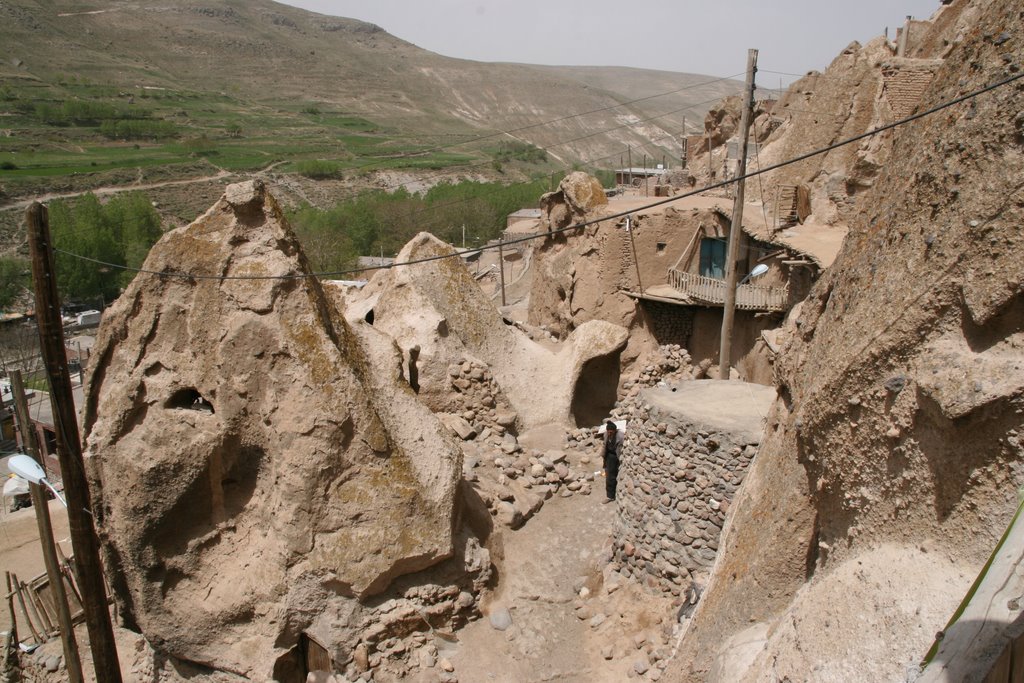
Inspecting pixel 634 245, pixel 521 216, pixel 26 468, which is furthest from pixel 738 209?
pixel 521 216

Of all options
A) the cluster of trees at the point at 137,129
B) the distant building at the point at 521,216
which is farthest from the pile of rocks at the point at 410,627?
the cluster of trees at the point at 137,129

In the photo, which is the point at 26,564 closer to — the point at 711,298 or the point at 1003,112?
the point at 711,298

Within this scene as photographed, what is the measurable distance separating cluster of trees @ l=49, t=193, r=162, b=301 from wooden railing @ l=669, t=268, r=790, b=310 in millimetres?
24835

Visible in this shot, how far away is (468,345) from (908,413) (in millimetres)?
7890

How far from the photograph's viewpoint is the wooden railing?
1388cm

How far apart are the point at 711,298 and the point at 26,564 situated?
11.9 m

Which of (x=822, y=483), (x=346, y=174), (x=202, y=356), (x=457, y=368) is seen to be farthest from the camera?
(x=346, y=174)

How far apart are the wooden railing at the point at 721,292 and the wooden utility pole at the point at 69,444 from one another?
11.3m

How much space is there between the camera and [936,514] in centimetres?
307

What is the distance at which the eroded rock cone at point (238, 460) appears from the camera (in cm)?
655

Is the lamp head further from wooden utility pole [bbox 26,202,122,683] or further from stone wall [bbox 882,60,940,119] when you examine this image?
stone wall [bbox 882,60,940,119]

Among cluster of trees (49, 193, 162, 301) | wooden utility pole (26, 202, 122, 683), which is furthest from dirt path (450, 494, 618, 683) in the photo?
cluster of trees (49, 193, 162, 301)

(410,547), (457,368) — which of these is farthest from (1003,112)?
(457,368)

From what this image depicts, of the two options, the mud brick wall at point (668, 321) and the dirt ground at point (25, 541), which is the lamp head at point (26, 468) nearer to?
the dirt ground at point (25, 541)
